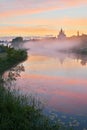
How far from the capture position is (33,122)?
10273 mm

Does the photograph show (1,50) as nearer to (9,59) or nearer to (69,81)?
(9,59)

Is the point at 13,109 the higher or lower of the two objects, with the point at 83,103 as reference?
higher

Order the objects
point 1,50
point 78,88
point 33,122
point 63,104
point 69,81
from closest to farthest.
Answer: point 33,122
point 63,104
point 78,88
point 69,81
point 1,50

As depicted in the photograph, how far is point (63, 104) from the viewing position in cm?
1669

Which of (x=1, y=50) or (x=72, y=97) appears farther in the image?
(x=1, y=50)

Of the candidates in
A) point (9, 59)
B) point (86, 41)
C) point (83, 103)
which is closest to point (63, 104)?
point (83, 103)

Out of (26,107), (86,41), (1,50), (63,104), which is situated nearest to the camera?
(26,107)

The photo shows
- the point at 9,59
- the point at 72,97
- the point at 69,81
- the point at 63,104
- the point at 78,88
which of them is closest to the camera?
the point at 63,104

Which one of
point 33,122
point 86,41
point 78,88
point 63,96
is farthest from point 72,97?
point 86,41

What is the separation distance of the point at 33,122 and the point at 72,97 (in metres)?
8.95

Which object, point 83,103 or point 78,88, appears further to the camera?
point 78,88

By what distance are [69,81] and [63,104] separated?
412 inches

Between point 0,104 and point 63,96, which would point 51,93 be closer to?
point 63,96

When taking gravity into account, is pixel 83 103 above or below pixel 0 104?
below
